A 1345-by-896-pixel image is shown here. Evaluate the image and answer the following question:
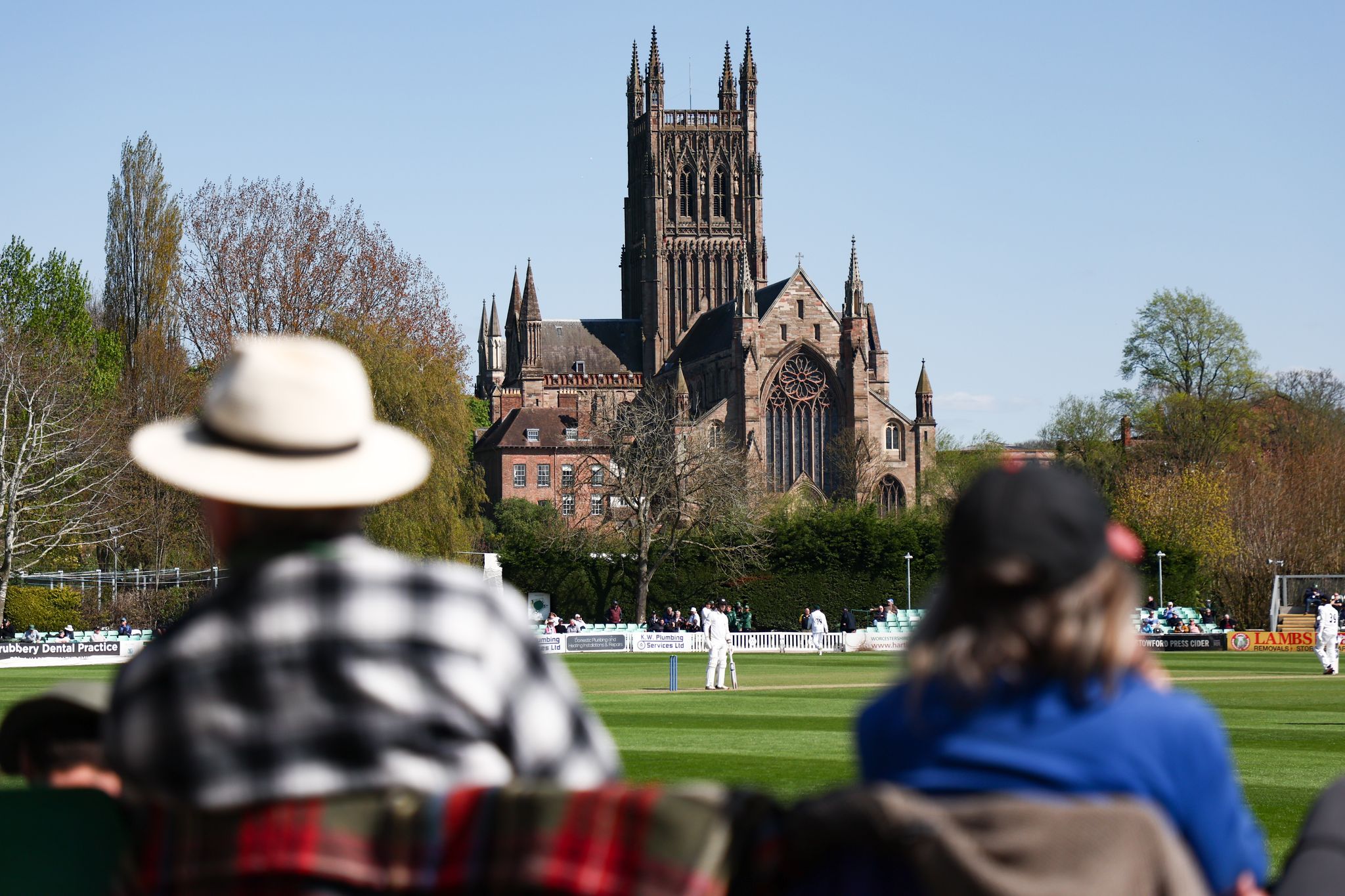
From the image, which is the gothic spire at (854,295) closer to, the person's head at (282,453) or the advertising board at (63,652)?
the advertising board at (63,652)

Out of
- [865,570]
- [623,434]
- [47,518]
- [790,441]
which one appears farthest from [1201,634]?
[790,441]

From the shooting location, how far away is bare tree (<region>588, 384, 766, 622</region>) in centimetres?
6931

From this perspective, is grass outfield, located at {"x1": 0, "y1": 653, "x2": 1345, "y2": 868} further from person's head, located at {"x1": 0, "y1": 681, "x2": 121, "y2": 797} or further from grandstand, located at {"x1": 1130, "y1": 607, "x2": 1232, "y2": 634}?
grandstand, located at {"x1": 1130, "y1": 607, "x2": 1232, "y2": 634}

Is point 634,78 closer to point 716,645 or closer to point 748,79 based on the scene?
point 748,79

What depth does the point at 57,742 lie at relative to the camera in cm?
384

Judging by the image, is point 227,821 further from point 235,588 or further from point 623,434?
point 623,434

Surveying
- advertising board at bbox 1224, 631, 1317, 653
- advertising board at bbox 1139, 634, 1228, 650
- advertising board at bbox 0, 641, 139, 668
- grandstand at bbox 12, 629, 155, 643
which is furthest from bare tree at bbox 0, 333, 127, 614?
advertising board at bbox 1224, 631, 1317, 653

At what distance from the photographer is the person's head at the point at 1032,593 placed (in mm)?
2855

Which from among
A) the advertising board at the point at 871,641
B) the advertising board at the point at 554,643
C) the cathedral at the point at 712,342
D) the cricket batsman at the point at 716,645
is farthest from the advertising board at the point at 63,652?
the cathedral at the point at 712,342

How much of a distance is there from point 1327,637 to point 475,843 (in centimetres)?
3499

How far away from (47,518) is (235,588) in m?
53.7

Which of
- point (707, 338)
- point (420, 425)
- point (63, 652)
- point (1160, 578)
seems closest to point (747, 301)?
point (707, 338)

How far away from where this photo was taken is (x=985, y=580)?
2879 millimetres

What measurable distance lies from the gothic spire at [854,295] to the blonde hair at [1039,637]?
9583 cm
